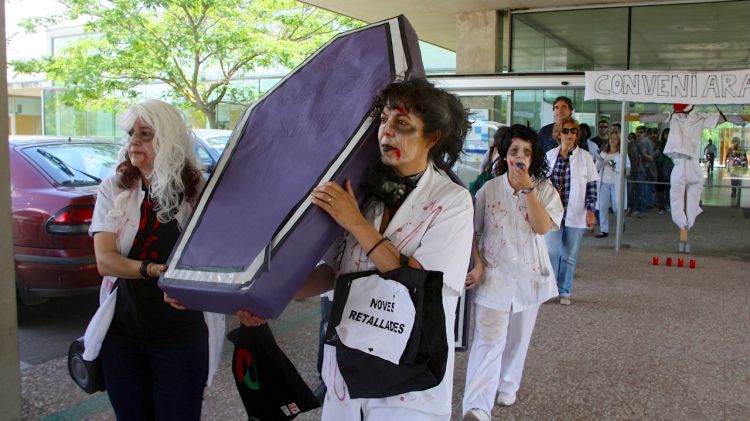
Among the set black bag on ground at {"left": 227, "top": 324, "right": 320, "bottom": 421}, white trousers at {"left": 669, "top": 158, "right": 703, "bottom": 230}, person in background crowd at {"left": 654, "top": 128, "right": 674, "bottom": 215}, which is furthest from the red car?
person in background crowd at {"left": 654, "top": 128, "right": 674, "bottom": 215}

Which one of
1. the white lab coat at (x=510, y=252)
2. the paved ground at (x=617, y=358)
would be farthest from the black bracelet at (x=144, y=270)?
the white lab coat at (x=510, y=252)

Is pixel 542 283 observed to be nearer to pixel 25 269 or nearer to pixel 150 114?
pixel 150 114

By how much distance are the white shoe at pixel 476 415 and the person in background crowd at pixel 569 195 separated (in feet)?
8.87

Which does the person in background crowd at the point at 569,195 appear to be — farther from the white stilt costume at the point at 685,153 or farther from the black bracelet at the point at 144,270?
the black bracelet at the point at 144,270

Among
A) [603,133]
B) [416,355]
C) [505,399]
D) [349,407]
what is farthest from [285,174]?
[603,133]

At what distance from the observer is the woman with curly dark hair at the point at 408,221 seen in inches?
71.4

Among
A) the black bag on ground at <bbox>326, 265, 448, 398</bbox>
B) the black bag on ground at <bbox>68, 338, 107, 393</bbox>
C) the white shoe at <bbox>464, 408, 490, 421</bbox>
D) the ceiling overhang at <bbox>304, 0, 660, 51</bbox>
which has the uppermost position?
the ceiling overhang at <bbox>304, 0, 660, 51</bbox>

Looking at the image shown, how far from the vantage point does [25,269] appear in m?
5.27

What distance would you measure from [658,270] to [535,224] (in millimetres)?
5500

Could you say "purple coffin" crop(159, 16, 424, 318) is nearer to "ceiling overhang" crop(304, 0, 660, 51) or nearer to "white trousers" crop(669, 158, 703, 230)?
"white trousers" crop(669, 158, 703, 230)

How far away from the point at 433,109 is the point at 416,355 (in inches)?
28.2

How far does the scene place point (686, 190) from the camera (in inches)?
362

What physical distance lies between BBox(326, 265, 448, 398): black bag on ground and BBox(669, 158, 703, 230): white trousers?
A: 8.50 m

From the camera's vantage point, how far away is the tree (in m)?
16.9
